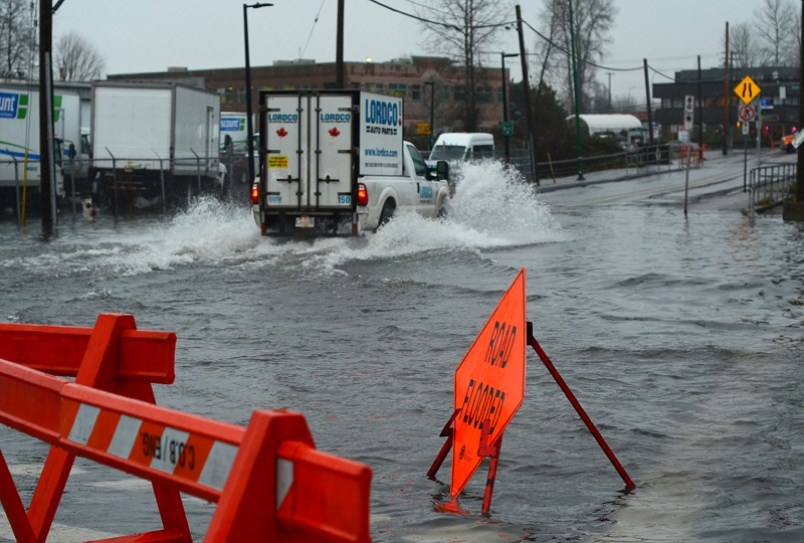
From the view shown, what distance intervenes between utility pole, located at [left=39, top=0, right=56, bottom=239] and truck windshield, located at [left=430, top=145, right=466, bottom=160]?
22332 millimetres

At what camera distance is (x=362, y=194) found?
2125 centimetres

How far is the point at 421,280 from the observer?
17.2 metres

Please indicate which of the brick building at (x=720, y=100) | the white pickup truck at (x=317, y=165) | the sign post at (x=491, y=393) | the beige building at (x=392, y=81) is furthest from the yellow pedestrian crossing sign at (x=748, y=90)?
the brick building at (x=720, y=100)

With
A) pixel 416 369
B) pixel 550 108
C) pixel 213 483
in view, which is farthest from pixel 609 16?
pixel 213 483

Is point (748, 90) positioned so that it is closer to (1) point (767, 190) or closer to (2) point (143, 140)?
(1) point (767, 190)

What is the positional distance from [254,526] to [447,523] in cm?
294

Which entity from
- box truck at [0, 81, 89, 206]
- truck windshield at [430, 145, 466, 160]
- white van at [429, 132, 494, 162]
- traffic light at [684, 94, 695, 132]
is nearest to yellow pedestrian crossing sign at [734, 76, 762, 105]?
traffic light at [684, 94, 695, 132]

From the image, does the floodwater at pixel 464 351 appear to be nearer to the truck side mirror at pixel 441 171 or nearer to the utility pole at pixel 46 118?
the truck side mirror at pixel 441 171

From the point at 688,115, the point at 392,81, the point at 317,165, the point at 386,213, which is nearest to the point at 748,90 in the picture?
the point at 688,115

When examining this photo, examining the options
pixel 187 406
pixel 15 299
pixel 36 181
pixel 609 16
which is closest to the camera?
pixel 187 406

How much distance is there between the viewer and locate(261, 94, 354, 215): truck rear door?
21.3m

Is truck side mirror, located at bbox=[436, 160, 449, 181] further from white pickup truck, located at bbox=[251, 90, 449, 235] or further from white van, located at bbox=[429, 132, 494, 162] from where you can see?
white van, located at bbox=[429, 132, 494, 162]

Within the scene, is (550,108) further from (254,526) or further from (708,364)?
(254,526)

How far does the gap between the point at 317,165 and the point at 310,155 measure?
204 mm
